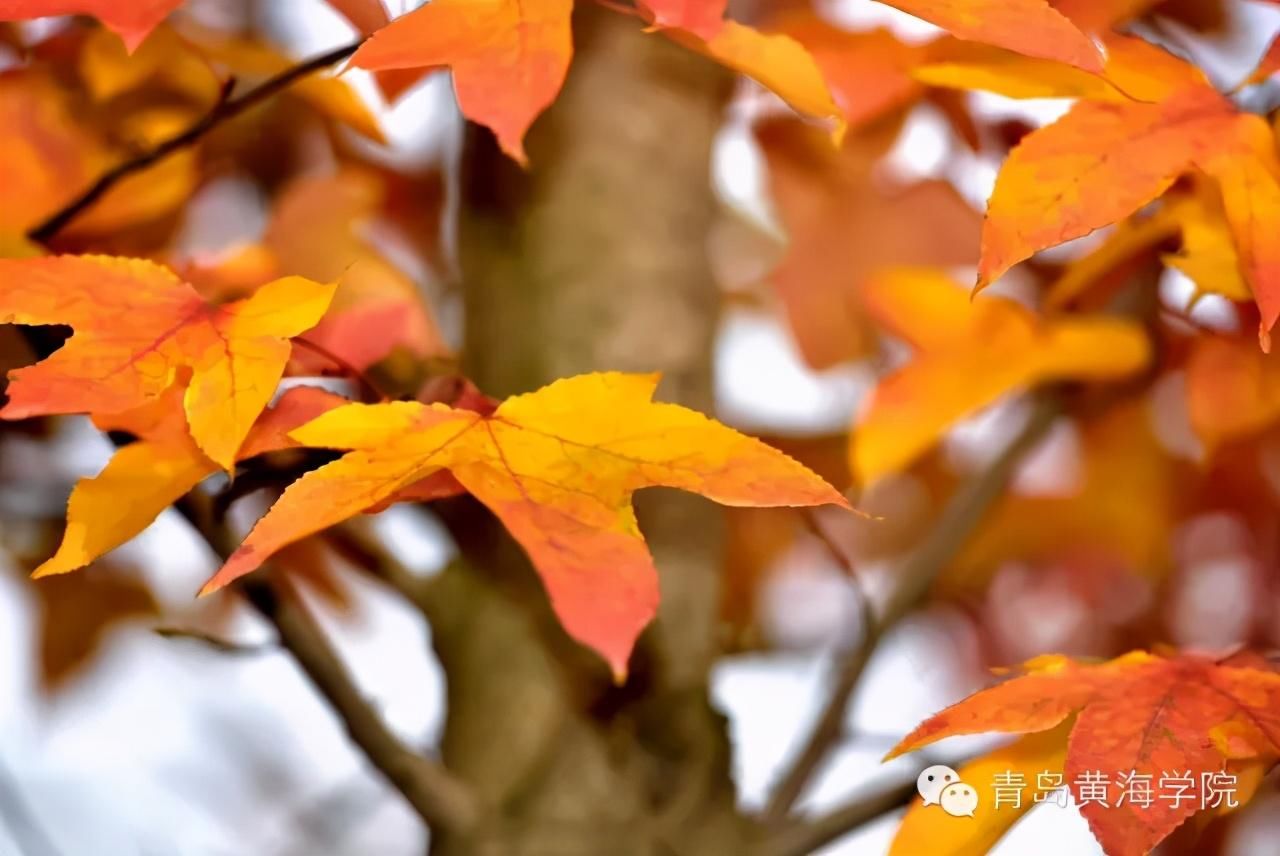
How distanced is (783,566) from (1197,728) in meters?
0.55

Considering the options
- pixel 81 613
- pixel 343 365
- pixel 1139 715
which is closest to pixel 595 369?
pixel 343 365

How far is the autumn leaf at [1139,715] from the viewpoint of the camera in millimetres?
300

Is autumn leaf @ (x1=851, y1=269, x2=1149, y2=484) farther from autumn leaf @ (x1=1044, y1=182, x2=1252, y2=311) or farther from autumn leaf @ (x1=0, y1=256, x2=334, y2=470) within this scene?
autumn leaf @ (x1=0, y1=256, x2=334, y2=470)

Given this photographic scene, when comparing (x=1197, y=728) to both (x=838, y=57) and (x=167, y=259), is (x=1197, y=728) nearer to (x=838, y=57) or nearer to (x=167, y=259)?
(x=838, y=57)

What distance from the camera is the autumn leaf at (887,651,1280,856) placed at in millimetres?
300

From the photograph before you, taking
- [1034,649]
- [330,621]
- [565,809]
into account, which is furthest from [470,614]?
[1034,649]

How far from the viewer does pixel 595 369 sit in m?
0.51

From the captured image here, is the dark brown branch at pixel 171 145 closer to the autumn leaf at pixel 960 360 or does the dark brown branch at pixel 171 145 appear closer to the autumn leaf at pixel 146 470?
the autumn leaf at pixel 146 470

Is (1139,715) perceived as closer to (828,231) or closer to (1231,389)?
(1231,389)

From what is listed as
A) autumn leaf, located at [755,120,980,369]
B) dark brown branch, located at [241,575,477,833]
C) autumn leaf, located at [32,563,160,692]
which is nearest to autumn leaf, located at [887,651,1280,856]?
dark brown branch, located at [241,575,477,833]

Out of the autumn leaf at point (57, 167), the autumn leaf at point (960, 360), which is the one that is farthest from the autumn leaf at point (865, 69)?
the autumn leaf at point (57, 167)

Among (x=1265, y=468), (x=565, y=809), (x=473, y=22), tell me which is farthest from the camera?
(x=1265, y=468)

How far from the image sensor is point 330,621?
817mm

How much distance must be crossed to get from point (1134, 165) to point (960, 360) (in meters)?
0.24
